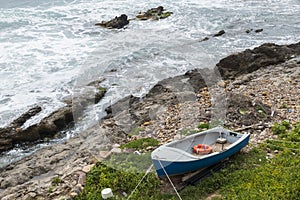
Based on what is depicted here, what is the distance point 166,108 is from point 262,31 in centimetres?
→ 1685

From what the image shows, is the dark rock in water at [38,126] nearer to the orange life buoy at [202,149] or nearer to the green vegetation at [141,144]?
the green vegetation at [141,144]

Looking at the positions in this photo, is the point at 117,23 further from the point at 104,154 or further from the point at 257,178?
the point at 257,178

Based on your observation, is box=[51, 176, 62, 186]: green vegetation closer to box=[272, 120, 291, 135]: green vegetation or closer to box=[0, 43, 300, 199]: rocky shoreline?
box=[0, 43, 300, 199]: rocky shoreline

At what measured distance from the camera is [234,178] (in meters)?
7.55

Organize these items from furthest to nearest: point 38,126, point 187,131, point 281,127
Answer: point 38,126 < point 187,131 < point 281,127

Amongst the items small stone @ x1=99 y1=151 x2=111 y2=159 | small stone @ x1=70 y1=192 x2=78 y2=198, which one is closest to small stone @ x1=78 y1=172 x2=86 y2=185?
small stone @ x1=70 y1=192 x2=78 y2=198

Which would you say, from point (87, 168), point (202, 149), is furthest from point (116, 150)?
point (202, 149)

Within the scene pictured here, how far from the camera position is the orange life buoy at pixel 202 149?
812 cm

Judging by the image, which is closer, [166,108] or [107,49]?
[166,108]

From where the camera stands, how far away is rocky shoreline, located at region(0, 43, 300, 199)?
30.1ft

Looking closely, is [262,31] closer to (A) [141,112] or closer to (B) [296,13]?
(B) [296,13]

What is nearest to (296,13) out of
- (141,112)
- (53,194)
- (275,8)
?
(275,8)

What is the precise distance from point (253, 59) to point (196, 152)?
11407 mm

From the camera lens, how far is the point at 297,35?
78.1 feet
